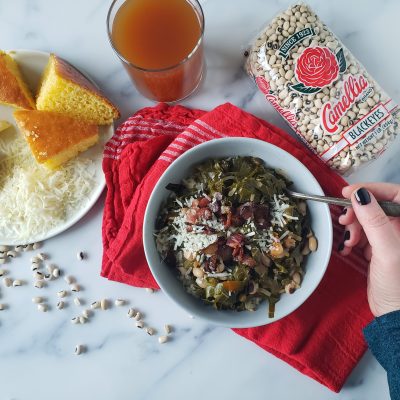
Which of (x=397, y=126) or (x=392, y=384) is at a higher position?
(x=397, y=126)

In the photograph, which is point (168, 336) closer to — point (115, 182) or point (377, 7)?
point (115, 182)

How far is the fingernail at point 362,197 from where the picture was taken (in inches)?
65.6

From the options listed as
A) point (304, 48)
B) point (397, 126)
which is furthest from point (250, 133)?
point (397, 126)

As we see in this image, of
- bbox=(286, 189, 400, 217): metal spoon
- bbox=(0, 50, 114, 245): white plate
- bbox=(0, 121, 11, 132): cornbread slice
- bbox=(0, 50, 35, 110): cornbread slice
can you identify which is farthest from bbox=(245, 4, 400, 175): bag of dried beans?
bbox=(0, 121, 11, 132): cornbread slice

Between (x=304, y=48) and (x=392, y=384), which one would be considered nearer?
(x=392, y=384)

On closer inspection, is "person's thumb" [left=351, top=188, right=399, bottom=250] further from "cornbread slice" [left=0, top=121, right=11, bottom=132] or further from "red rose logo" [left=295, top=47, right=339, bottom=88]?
"cornbread slice" [left=0, top=121, right=11, bottom=132]

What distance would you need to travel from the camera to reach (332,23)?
7.06ft

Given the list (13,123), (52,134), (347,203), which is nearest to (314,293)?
(347,203)

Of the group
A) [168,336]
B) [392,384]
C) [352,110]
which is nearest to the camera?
[392,384]

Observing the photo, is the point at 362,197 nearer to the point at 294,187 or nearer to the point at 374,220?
the point at 374,220

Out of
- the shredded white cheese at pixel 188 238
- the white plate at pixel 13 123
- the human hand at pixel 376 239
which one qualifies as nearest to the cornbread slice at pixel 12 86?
the white plate at pixel 13 123

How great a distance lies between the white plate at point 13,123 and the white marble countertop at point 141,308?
0.24 ft

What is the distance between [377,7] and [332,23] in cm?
20

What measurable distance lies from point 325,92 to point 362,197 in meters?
0.48
